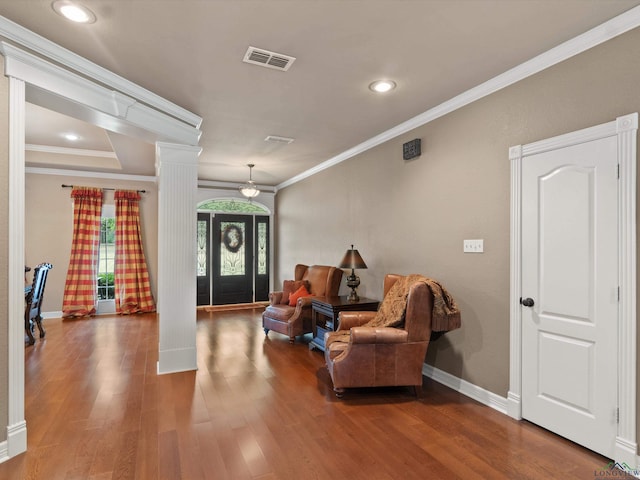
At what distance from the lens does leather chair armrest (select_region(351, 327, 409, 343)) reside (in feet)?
10.1

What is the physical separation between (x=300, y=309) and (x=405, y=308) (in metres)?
2.14

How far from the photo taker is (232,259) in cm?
791

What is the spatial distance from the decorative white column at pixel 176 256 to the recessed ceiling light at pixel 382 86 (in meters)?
2.00

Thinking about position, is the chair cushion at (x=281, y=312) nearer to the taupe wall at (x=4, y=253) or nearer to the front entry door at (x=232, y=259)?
the front entry door at (x=232, y=259)

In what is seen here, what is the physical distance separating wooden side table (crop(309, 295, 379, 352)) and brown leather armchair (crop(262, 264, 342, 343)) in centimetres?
18

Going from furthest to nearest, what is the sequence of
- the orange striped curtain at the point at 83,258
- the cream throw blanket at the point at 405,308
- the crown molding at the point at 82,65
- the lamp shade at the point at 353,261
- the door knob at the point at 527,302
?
the orange striped curtain at the point at 83,258
the lamp shade at the point at 353,261
the cream throw blanket at the point at 405,308
the door knob at the point at 527,302
the crown molding at the point at 82,65

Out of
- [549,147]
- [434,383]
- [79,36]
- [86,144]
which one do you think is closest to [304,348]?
[434,383]

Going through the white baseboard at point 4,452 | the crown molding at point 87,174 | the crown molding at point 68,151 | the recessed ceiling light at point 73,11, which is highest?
the crown molding at point 68,151

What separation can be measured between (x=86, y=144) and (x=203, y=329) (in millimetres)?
3607

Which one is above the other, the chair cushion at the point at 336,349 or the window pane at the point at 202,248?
the window pane at the point at 202,248

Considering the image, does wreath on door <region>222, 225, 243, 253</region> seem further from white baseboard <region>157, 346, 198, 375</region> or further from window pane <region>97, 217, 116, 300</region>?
white baseboard <region>157, 346, 198, 375</region>

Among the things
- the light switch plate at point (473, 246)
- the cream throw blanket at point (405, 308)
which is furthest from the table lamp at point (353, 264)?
the light switch plate at point (473, 246)

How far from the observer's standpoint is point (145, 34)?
7.59 feet

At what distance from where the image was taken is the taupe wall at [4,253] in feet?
7.13
